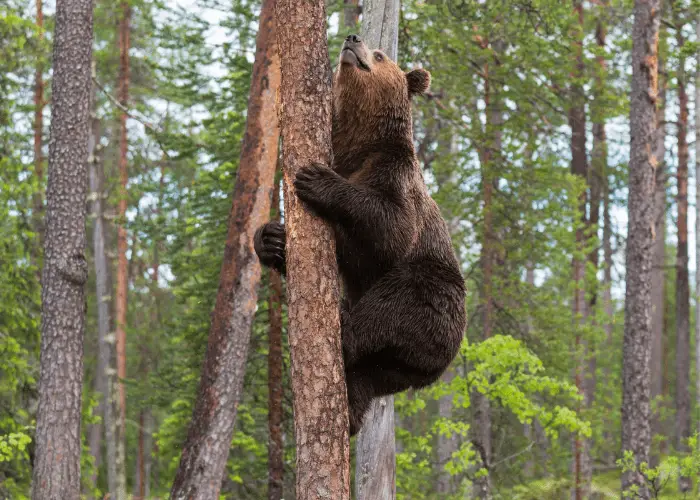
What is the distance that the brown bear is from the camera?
4.47 meters

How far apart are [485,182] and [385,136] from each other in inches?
394

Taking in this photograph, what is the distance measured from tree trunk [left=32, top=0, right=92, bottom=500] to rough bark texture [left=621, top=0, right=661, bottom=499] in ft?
→ 26.9

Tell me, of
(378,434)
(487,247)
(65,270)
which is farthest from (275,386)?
(487,247)

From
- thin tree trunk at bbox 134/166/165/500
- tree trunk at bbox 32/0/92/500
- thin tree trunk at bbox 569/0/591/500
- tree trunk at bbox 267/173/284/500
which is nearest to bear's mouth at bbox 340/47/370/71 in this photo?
tree trunk at bbox 32/0/92/500

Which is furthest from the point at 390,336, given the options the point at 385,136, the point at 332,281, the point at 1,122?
the point at 1,122

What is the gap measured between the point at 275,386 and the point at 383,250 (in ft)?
21.9

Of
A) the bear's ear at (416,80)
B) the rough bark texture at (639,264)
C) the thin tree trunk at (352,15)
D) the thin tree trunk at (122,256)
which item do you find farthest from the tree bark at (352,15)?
the bear's ear at (416,80)

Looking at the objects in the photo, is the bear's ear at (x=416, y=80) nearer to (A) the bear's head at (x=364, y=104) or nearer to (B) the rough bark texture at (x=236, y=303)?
(A) the bear's head at (x=364, y=104)

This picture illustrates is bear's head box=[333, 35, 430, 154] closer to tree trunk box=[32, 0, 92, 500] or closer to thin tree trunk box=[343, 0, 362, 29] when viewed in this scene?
tree trunk box=[32, 0, 92, 500]

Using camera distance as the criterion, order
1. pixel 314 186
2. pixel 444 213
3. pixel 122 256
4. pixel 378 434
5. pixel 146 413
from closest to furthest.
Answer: pixel 314 186 → pixel 378 434 → pixel 444 213 → pixel 122 256 → pixel 146 413

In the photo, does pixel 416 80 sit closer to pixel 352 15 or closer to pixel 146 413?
pixel 352 15

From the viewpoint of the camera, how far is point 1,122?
11859 millimetres

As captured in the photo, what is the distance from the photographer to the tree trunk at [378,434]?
7.64 meters

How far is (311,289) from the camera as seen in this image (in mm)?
3701
